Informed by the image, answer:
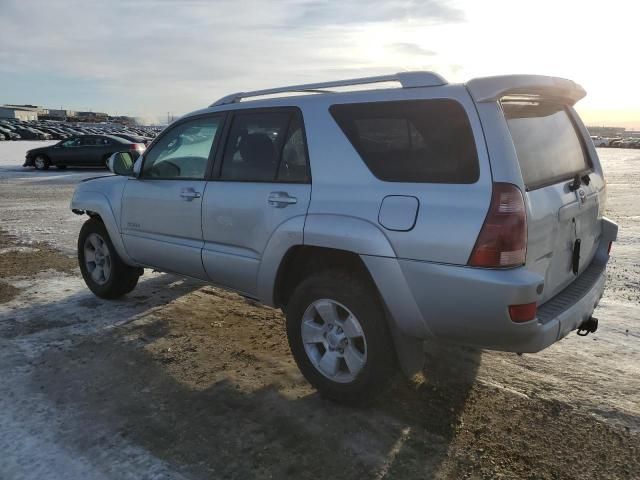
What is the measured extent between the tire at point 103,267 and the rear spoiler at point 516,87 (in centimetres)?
387

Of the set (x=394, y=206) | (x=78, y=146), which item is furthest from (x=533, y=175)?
(x=78, y=146)

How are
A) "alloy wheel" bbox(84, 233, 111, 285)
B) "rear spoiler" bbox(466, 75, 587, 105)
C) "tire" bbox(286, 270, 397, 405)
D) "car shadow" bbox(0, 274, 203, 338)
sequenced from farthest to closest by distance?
"alloy wheel" bbox(84, 233, 111, 285) → "car shadow" bbox(0, 274, 203, 338) → "tire" bbox(286, 270, 397, 405) → "rear spoiler" bbox(466, 75, 587, 105)

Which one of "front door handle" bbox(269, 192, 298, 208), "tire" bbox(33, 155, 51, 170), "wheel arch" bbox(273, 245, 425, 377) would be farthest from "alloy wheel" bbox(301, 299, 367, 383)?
"tire" bbox(33, 155, 51, 170)

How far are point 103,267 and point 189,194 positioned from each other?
6.02 ft

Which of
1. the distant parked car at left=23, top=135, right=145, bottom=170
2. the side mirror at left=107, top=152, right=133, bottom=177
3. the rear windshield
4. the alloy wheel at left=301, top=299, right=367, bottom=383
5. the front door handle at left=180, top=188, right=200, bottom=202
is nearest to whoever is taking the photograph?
the rear windshield

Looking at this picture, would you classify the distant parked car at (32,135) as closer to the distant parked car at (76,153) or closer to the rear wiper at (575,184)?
the distant parked car at (76,153)

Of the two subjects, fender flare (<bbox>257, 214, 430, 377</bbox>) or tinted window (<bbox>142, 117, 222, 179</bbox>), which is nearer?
fender flare (<bbox>257, 214, 430, 377</bbox>)

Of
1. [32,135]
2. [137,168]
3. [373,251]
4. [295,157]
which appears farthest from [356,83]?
[32,135]

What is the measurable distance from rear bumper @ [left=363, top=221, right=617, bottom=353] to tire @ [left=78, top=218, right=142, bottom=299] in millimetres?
3197

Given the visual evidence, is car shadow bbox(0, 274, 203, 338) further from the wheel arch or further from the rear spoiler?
the rear spoiler

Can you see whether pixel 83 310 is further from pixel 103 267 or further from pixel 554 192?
pixel 554 192

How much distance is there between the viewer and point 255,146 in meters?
3.92

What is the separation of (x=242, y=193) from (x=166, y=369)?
4.60 feet

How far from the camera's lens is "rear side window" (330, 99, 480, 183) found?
9.31 feet
